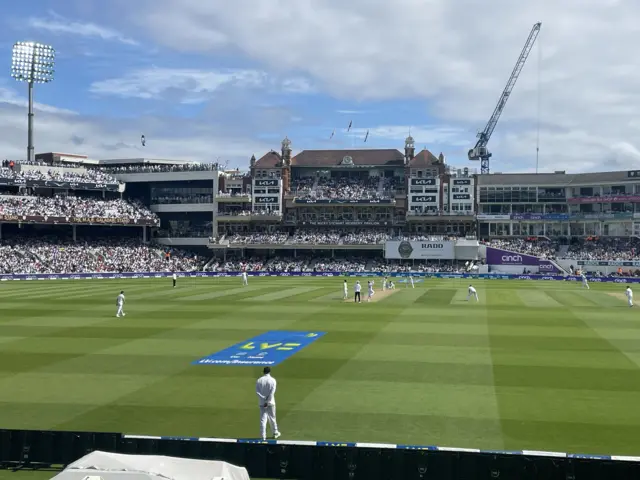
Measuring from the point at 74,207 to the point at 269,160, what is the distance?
28.0 meters

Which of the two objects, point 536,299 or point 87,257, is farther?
point 87,257

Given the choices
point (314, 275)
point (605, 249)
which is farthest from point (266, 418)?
A: point (605, 249)

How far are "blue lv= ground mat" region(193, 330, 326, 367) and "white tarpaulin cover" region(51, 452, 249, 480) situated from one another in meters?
12.6

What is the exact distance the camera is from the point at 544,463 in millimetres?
9562

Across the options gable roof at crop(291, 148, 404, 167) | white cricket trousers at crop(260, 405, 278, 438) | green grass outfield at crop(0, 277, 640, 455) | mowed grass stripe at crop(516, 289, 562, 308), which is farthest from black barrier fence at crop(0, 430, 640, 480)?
gable roof at crop(291, 148, 404, 167)

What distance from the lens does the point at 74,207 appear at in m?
79.4

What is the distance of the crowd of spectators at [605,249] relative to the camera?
73875 millimetres

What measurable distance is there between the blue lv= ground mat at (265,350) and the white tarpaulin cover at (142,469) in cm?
1259

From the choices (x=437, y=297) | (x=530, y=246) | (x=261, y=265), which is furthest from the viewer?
(x=261, y=265)

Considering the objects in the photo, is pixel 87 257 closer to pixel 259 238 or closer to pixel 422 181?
pixel 259 238

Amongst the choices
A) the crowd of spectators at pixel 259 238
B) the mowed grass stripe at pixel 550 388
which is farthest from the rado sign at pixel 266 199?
the mowed grass stripe at pixel 550 388

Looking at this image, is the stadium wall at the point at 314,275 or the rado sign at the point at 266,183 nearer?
the stadium wall at the point at 314,275

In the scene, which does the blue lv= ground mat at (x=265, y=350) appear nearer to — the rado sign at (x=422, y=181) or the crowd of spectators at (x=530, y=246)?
the crowd of spectators at (x=530, y=246)

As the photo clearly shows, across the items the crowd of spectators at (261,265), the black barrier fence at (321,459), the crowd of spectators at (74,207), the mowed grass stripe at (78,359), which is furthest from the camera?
the crowd of spectators at (261,265)
